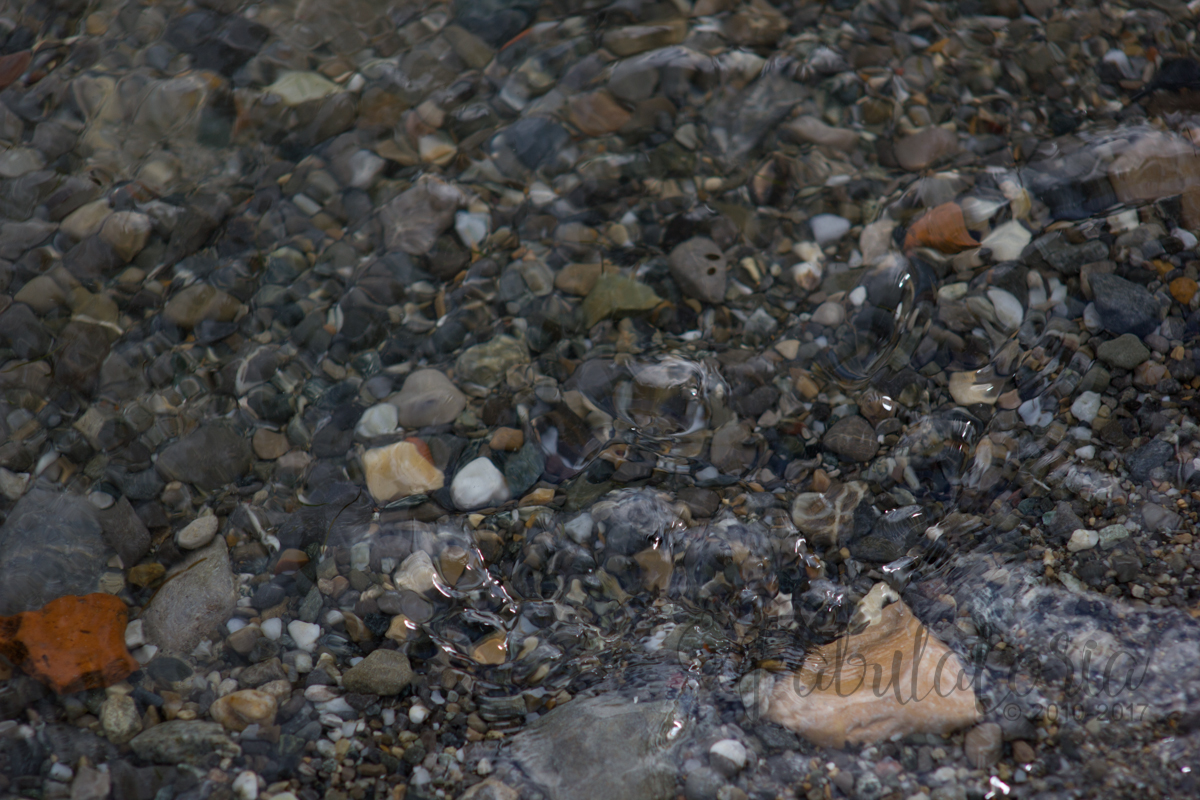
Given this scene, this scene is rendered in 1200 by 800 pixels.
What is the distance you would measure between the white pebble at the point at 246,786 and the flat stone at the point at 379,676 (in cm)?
29

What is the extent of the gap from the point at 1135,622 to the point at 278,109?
3.11m

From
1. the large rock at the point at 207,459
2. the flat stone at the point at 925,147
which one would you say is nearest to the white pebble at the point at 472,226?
the large rock at the point at 207,459

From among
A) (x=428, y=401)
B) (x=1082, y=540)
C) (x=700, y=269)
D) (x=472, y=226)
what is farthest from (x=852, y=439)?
(x=472, y=226)

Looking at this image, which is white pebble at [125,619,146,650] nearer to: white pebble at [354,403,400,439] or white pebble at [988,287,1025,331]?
white pebble at [354,403,400,439]

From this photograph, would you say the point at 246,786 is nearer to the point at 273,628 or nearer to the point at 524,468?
the point at 273,628

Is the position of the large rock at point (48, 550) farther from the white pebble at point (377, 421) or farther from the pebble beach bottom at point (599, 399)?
the white pebble at point (377, 421)

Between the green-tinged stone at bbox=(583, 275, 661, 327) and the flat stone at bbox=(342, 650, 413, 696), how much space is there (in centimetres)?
120

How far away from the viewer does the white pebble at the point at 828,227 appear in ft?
8.68

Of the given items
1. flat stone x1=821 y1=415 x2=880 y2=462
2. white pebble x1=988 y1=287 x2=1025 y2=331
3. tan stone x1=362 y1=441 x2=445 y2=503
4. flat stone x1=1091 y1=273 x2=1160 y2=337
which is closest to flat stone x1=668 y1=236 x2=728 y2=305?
flat stone x1=821 y1=415 x2=880 y2=462

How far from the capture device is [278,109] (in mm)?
2795

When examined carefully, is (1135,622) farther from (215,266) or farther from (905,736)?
(215,266)

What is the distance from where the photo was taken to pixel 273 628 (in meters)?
2.11

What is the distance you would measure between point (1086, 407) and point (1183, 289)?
1.72 feet

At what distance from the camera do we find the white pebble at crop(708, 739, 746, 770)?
1.83 m
